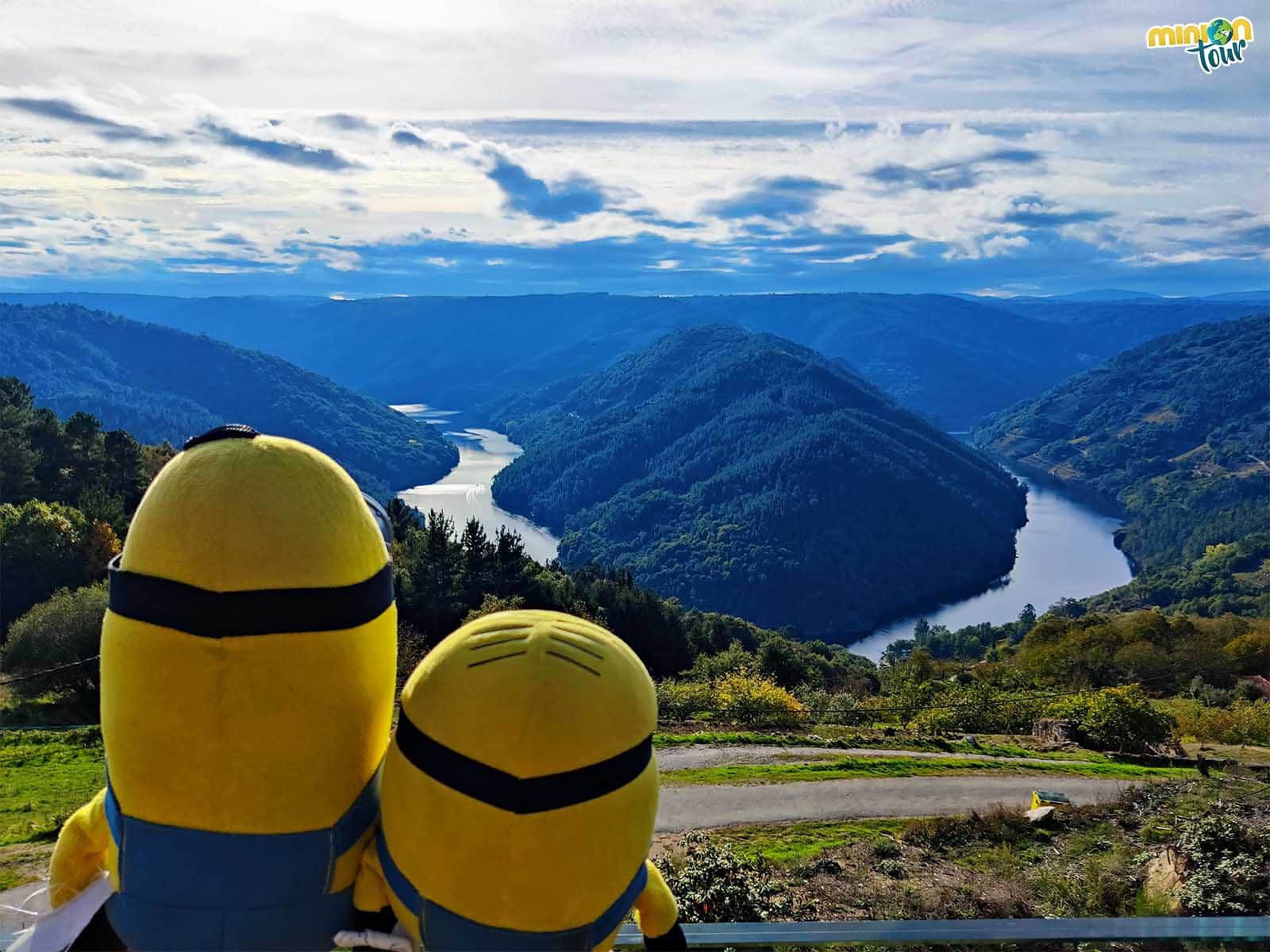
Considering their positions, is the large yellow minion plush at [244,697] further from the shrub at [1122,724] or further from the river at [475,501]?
the river at [475,501]

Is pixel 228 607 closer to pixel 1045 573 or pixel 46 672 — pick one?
pixel 46 672

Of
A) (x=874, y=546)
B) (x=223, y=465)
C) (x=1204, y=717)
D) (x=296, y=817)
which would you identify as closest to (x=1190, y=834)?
(x=296, y=817)

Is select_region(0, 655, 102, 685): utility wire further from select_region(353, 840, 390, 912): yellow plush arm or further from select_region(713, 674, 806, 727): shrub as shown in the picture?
select_region(353, 840, 390, 912): yellow plush arm

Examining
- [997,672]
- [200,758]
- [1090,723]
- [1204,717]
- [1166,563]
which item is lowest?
[1166,563]

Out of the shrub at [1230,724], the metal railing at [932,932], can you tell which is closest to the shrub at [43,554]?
the metal railing at [932,932]

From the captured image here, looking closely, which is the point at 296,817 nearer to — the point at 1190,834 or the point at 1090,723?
the point at 1190,834

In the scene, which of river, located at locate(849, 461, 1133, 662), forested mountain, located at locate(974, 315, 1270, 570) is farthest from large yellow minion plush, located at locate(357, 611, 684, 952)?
forested mountain, located at locate(974, 315, 1270, 570)
